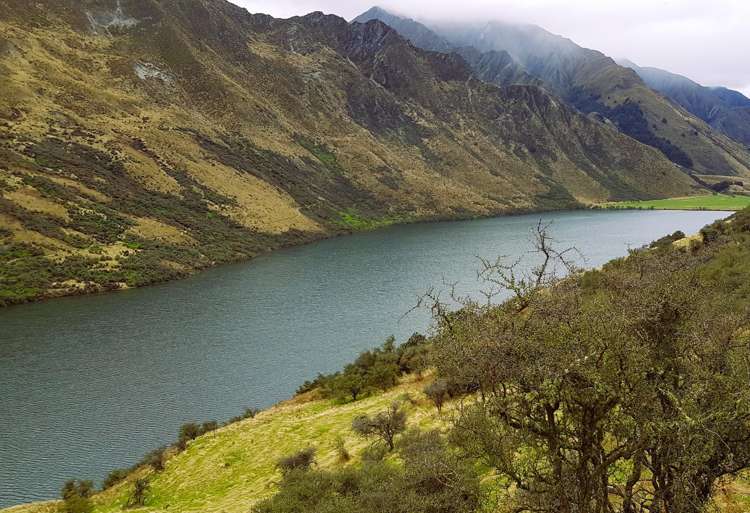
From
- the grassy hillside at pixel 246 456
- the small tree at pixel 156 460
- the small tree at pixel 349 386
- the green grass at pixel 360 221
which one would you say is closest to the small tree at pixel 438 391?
the grassy hillside at pixel 246 456

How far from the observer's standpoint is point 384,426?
86.4ft

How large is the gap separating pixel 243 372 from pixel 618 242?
109 meters

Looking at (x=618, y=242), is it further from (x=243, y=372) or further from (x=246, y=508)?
(x=246, y=508)

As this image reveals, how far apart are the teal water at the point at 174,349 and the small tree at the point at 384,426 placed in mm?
19453

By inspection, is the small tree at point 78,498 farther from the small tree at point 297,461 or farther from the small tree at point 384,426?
the small tree at point 384,426

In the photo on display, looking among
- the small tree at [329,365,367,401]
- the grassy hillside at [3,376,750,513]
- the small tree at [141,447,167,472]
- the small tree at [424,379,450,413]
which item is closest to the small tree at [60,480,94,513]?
the grassy hillside at [3,376,750,513]

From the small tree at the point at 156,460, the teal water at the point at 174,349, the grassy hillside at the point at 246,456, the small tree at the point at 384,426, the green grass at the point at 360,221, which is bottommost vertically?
the grassy hillside at the point at 246,456

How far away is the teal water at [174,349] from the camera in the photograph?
38.2 meters

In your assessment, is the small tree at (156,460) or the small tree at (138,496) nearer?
the small tree at (138,496)

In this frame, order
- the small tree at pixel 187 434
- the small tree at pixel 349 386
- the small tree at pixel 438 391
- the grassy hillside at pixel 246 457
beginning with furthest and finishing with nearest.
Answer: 1. the small tree at pixel 349 386
2. the small tree at pixel 187 434
3. the small tree at pixel 438 391
4. the grassy hillside at pixel 246 457

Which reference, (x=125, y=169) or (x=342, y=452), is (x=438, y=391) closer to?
(x=342, y=452)

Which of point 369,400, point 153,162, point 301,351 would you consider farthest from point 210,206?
point 369,400

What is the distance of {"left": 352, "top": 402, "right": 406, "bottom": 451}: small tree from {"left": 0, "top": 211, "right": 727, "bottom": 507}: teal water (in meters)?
19.5

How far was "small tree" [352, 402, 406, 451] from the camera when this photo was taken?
2622cm
